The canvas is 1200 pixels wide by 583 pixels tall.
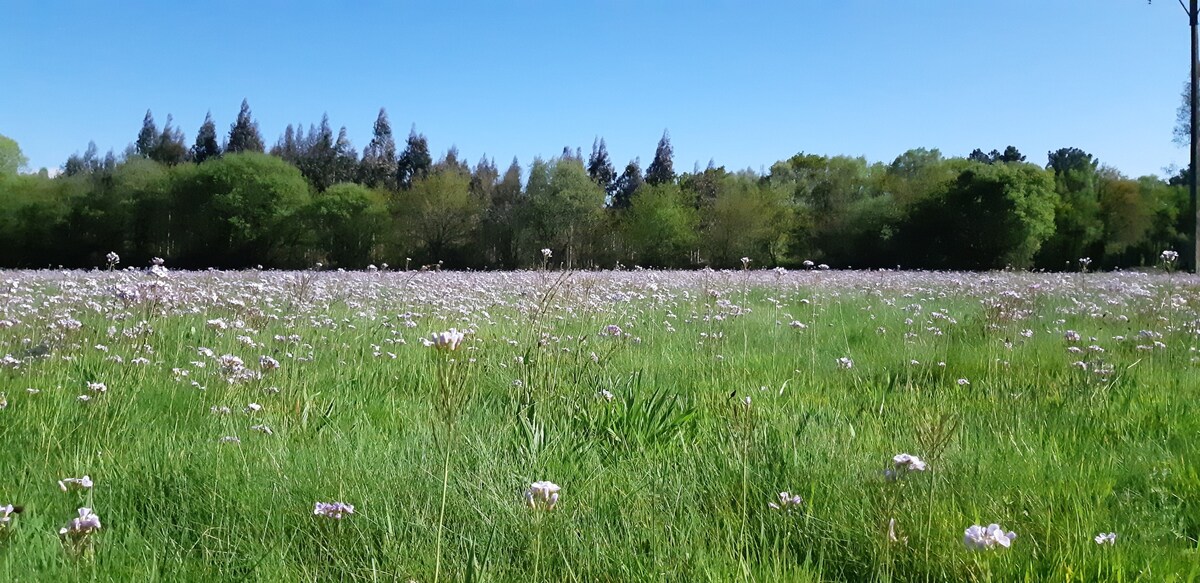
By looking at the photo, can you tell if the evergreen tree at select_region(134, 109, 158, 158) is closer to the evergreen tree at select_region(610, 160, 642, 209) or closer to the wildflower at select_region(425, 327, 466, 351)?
the evergreen tree at select_region(610, 160, 642, 209)

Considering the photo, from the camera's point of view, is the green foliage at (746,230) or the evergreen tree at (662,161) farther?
the evergreen tree at (662,161)

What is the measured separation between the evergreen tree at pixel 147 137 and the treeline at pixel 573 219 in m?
61.2

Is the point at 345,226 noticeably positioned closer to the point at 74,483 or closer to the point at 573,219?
the point at 573,219

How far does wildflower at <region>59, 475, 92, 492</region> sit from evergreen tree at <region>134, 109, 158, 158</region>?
128m

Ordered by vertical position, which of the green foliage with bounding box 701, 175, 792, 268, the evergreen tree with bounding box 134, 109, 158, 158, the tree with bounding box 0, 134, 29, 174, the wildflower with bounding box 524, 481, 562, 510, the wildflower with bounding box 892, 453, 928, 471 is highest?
the evergreen tree with bounding box 134, 109, 158, 158

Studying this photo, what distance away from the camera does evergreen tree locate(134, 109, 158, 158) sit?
111 meters

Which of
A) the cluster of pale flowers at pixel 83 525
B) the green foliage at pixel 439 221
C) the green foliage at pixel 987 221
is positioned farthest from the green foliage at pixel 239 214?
the cluster of pale flowers at pixel 83 525

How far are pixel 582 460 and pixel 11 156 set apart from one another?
84.0 meters

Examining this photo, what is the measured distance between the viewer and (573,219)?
46.9m

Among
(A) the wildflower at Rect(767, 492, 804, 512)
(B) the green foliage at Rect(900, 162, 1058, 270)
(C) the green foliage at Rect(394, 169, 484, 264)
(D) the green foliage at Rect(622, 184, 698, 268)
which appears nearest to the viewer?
(A) the wildflower at Rect(767, 492, 804, 512)

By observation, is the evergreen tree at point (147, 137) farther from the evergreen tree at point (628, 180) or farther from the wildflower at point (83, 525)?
the wildflower at point (83, 525)

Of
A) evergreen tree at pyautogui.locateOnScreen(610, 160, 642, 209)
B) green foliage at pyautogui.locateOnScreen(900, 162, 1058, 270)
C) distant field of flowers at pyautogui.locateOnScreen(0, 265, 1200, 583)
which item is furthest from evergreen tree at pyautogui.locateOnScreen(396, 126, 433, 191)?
distant field of flowers at pyautogui.locateOnScreen(0, 265, 1200, 583)

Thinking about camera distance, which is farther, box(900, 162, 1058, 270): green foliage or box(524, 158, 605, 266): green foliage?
box(524, 158, 605, 266): green foliage

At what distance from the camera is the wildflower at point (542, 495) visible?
210cm
